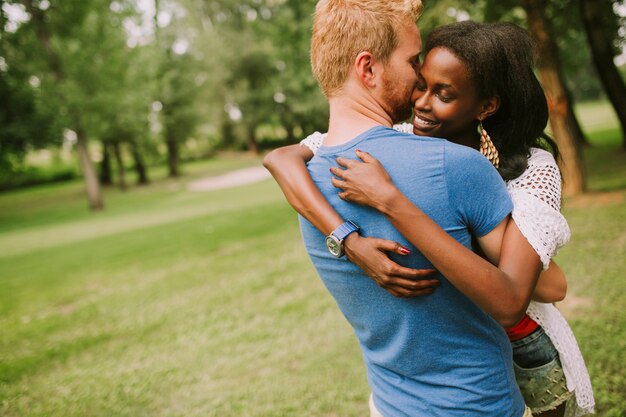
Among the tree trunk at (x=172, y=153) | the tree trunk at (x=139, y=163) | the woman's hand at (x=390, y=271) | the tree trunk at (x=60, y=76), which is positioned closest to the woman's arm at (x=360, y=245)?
the woman's hand at (x=390, y=271)

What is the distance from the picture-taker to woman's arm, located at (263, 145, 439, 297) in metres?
1.29

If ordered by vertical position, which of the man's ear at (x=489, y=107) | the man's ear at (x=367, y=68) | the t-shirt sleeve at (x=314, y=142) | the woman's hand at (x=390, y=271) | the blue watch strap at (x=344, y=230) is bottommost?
the woman's hand at (x=390, y=271)

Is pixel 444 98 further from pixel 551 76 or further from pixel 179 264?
pixel 179 264

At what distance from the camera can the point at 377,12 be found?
1424mm

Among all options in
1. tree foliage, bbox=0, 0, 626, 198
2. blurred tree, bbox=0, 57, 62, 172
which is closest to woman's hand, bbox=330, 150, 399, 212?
tree foliage, bbox=0, 0, 626, 198

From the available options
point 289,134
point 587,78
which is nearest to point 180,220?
point 289,134

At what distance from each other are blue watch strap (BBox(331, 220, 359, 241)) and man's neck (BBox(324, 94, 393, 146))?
0.26 m

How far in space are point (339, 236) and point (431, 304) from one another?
1.04 feet

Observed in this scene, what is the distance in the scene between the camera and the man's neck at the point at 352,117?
1.47 metres

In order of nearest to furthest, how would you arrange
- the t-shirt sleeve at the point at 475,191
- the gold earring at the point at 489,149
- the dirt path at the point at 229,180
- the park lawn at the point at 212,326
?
the t-shirt sleeve at the point at 475,191
the gold earring at the point at 489,149
the park lawn at the point at 212,326
the dirt path at the point at 229,180

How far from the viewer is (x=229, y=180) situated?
1165 inches

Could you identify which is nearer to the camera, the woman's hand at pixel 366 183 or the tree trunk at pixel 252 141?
the woman's hand at pixel 366 183

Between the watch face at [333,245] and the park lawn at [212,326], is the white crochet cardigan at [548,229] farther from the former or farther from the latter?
the park lawn at [212,326]

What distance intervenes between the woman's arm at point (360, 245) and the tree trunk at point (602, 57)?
10028 millimetres
